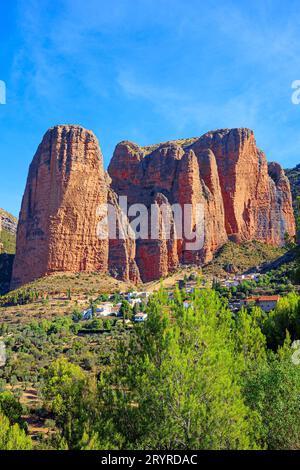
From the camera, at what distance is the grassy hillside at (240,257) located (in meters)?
86.3

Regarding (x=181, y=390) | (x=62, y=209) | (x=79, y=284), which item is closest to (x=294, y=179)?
(x=62, y=209)

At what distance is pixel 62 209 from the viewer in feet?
245

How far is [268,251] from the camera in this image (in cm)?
9562

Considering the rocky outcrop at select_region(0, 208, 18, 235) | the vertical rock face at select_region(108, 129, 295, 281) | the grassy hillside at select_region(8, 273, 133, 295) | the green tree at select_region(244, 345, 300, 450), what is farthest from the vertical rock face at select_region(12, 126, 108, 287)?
the green tree at select_region(244, 345, 300, 450)

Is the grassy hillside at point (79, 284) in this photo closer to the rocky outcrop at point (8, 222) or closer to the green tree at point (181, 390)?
the rocky outcrop at point (8, 222)

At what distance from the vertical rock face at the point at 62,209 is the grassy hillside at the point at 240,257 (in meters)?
21.5

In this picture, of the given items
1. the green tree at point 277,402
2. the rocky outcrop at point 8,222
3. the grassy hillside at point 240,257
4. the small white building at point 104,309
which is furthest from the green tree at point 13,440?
the rocky outcrop at point 8,222

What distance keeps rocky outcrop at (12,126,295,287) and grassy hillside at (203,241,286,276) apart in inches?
93.4

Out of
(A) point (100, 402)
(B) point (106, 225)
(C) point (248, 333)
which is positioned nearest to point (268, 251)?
(B) point (106, 225)

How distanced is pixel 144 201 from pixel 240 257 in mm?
23072

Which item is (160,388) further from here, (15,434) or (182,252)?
(182,252)

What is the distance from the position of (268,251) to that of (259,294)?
32637mm

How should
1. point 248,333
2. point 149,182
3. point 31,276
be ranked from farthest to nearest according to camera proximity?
point 149,182 → point 31,276 → point 248,333

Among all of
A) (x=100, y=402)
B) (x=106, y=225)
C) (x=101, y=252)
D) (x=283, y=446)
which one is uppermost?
(x=106, y=225)
